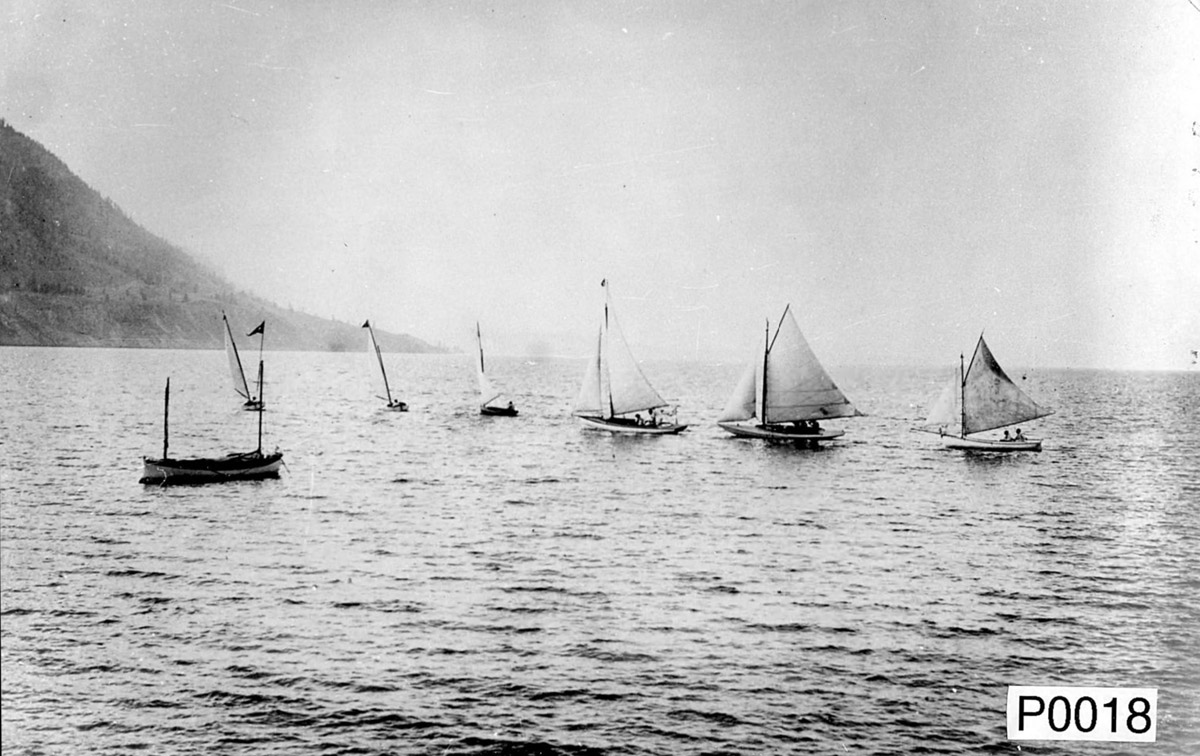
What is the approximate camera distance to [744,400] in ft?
137

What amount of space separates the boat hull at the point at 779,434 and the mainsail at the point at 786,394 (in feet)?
2.03

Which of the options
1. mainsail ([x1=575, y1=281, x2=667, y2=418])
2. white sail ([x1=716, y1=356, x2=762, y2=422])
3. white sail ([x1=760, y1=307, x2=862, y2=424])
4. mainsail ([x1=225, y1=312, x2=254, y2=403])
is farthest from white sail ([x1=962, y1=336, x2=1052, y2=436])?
mainsail ([x1=225, y1=312, x2=254, y2=403])

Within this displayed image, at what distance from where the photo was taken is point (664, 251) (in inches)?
690

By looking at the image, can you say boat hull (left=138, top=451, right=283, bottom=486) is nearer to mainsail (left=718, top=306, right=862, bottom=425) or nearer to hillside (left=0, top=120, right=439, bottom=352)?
hillside (left=0, top=120, right=439, bottom=352)

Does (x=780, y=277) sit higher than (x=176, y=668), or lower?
higher

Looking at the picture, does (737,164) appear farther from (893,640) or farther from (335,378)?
(335,378)

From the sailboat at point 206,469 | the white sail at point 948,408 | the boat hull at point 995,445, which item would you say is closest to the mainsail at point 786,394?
the white sail at point 948,408

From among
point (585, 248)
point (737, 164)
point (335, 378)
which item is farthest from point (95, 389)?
point (737, 164)

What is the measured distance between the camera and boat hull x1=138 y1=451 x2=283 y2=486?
25.2 meters

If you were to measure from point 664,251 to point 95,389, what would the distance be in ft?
149

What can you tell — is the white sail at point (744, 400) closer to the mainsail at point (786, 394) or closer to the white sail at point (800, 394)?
the mainsail at point (786, 394)

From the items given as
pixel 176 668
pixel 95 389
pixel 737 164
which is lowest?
pixel 176 668

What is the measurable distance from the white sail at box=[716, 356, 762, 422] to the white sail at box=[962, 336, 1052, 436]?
32.6 ft

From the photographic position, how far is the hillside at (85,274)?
42.8 ft
